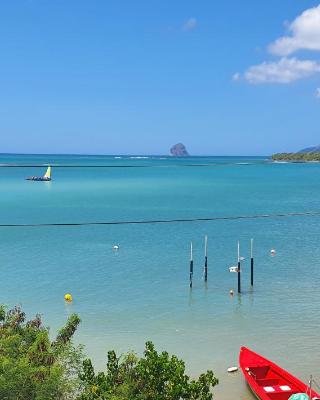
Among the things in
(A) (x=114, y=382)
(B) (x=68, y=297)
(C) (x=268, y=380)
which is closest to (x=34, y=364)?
(A) (x=114, y=382)

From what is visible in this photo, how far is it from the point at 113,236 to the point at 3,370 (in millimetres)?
38754

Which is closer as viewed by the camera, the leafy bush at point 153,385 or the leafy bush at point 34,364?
the leafy bush at point 153,385

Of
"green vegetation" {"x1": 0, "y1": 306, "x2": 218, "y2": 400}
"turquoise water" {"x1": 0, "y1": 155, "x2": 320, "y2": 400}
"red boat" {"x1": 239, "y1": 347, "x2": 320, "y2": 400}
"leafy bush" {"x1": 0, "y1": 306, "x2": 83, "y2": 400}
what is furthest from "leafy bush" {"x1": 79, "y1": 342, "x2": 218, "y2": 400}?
"turquoise water" {"x1": 0, "y1": 155, "x2": 320, "y2": 400}

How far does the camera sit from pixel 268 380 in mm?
21203

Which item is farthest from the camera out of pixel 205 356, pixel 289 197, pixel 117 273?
pixel 289 197

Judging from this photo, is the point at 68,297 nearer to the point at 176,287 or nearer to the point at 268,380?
the point at 176,287

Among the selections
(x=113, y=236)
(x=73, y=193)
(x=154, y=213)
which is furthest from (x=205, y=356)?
(x=73, y=193)

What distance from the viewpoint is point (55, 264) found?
40500 mm

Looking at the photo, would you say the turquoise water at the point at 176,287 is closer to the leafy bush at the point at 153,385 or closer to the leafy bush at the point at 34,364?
the leafy bush at the point at 34,364

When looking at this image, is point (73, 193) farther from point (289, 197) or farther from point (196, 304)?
point (196, 304)

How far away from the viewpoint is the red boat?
20.1 m

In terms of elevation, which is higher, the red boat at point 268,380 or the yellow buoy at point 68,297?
the yellow buoy at point 68,297

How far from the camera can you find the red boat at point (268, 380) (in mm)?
20062

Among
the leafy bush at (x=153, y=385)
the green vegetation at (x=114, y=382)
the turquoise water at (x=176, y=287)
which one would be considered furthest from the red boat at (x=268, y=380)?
the green vegetation at (x=114, y=382)
